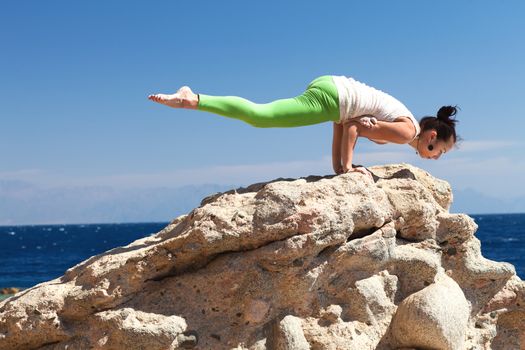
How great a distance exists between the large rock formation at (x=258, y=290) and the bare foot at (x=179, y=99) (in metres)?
0.96

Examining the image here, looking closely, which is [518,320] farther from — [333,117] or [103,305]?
[103,305]

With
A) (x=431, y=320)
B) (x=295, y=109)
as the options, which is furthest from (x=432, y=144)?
(x=431, y=320)

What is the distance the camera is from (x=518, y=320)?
7.20 metres

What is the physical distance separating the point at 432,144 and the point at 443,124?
254 mm

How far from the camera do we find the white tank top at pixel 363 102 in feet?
22.8

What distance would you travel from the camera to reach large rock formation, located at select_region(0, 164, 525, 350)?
5688 mm

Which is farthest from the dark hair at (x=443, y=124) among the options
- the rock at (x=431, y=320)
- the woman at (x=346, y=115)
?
the rock at (x=431, y=320)

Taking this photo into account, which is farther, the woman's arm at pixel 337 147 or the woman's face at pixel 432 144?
the woman's face at pixel 432 144

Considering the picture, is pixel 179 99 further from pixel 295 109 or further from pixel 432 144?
pixel 432 144

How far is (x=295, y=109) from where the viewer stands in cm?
683

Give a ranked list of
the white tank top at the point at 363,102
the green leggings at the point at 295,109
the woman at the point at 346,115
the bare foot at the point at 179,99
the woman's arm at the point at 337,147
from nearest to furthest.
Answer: the bare foot at the point at 179,99
the green leggings at the point at 295,109
the woman at the point at 346,115
the white tank top at the point at 363,102
the woman's arm at the point at 337,147

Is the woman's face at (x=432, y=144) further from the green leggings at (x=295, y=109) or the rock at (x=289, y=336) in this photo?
the rock at (x=289, y=336)

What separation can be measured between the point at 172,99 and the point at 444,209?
335 centimetres

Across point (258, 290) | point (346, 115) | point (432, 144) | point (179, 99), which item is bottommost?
point (258, 290)
